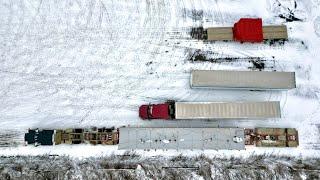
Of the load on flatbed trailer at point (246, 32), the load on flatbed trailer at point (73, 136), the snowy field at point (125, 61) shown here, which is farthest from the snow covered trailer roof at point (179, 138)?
the load on flatbed trailer at point (246, 32)

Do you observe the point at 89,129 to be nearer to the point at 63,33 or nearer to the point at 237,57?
the point at 63,33

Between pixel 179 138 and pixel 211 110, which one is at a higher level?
pixel 211 110

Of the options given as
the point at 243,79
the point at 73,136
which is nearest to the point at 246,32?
the point at 243,79

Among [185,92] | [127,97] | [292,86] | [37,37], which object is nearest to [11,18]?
[37,37]

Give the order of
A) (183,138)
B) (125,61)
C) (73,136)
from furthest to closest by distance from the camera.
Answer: (125,61) → (183,138) → (73,136)

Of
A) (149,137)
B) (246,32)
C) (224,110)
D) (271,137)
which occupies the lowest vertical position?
(271,137)

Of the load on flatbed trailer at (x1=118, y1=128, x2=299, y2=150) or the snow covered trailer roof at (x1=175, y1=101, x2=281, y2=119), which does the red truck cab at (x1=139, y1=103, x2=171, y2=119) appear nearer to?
the snow covered trailer roof at (x1=175, y1=101, x2=281, y2=119)

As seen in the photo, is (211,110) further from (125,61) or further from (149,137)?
(125,61)
